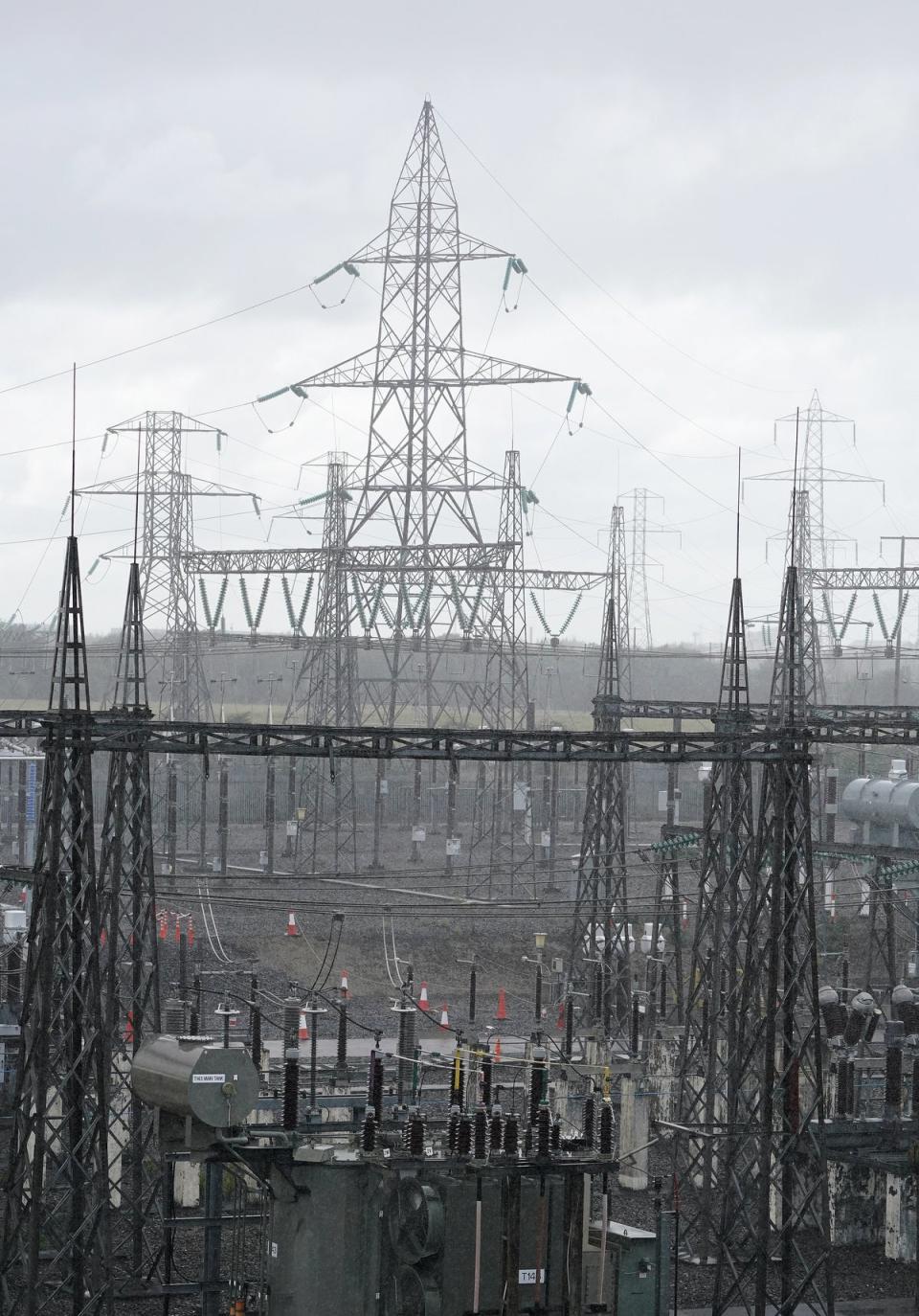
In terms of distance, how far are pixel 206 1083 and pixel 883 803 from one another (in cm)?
2848

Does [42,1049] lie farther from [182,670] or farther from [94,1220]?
[182,670]

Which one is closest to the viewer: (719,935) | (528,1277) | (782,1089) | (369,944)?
(528,1277)

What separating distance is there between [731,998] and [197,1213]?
25.8ft

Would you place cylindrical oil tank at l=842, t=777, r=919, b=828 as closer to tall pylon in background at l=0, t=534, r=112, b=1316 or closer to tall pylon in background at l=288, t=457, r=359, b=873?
tall pylon in background at l=288, t=457, r=359, b=873

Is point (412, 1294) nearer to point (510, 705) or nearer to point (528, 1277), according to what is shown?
point (528, 1277)

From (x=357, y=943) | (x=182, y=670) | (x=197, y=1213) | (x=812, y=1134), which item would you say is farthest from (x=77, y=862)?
(x=182, y=670)

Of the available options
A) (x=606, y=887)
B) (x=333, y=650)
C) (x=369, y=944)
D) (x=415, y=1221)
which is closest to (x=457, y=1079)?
(x=415, y=1221)

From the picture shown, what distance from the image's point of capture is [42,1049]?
18500mm

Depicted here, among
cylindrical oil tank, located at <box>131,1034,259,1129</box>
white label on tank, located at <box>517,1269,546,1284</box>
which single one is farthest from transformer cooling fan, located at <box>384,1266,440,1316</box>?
cylindrical oil tank, located at <box>131,1034,259,1129</box>

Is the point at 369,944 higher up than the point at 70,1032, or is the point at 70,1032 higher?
the point at 70,1032

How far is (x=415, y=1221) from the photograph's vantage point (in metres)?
17.6

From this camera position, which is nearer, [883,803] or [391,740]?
[391,740]

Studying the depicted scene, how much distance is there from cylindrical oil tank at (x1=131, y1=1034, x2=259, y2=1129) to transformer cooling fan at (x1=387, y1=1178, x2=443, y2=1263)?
1.72 meters

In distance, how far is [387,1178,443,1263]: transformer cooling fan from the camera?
17.5m
